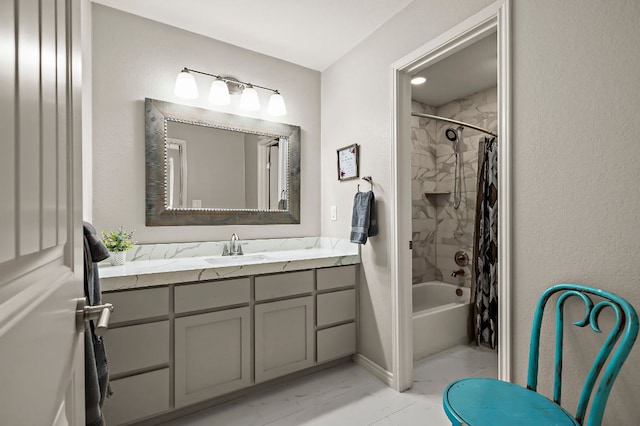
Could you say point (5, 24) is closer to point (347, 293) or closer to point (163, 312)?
point (163, 312)

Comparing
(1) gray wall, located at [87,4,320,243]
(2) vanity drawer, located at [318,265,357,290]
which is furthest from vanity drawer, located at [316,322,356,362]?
(1) gray wall, located at [87,4,320,243]

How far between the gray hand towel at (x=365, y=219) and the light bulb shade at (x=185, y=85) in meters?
1.40

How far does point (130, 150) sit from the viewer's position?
2.14 m

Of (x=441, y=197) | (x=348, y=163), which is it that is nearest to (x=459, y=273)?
(x=441, y=197)

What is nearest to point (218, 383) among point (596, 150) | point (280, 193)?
point (280, 193)

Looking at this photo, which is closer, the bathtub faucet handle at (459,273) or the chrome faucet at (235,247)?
the chrome faucet at (235,247)

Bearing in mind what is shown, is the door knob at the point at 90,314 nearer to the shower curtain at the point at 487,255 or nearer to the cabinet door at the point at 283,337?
the cabinet door at the point at 283,337

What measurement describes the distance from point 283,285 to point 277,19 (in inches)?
71.1

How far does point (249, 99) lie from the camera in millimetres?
2461

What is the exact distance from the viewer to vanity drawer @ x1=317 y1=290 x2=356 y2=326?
2275mm

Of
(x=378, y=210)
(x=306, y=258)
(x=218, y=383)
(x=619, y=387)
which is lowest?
(x=218, y=383)

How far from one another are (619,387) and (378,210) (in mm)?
1466

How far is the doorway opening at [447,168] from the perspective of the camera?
1.51 metres

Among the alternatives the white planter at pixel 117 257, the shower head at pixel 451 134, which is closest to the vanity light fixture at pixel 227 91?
the white planter at pixel 117 257
